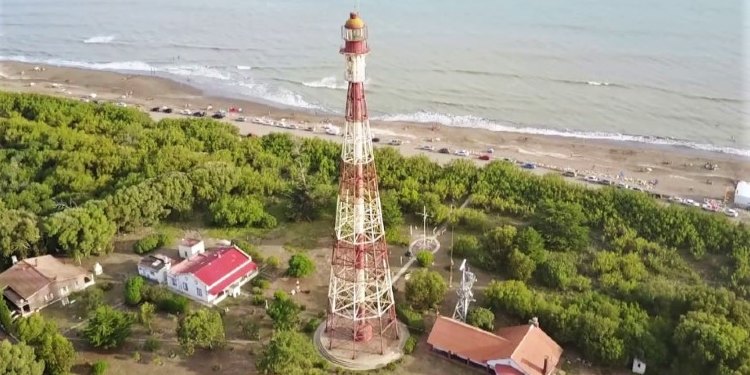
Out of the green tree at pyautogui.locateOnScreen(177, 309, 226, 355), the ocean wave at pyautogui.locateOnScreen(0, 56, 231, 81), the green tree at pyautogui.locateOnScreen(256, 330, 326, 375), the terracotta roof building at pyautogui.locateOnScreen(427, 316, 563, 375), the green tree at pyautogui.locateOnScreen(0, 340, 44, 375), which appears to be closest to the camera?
the green tree at pyautogui.locateOnScreen(0, 340, 44, 375)

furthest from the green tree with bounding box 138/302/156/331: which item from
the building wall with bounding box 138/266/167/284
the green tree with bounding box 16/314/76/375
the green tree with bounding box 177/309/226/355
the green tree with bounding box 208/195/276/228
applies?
the green tree with bounding box 208/195/276/228

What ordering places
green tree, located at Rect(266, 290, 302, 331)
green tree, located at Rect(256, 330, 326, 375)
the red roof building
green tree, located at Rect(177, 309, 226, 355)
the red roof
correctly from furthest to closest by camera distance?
1. the red roof
2. the red roof building
3. green tree, located at Rect(266, 290, 302, 331)
4. green tree, located at Rect(177, 309, 226, 355)
5. green tree, located at Rect(256, 330, 326, 375)

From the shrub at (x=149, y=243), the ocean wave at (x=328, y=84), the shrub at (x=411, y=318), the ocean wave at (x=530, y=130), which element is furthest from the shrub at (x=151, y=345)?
the ocean wave at (x=328, y=84)

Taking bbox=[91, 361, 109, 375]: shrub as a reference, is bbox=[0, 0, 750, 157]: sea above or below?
above

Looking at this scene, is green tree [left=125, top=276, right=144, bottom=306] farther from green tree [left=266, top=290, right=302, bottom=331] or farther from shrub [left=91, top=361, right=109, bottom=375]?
green tree [left=266, top=290, right=302, bottom=331]

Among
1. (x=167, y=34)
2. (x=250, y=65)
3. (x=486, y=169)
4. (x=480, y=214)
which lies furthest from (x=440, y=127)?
(x=167, y=34)

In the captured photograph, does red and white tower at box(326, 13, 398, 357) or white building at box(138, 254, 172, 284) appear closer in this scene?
red and white tower at box(326, 13, 398, 357)

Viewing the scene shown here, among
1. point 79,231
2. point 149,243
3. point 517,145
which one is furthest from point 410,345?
point 517,145

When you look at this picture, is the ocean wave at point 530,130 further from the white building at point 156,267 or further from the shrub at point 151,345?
the shrub at point 151,345
